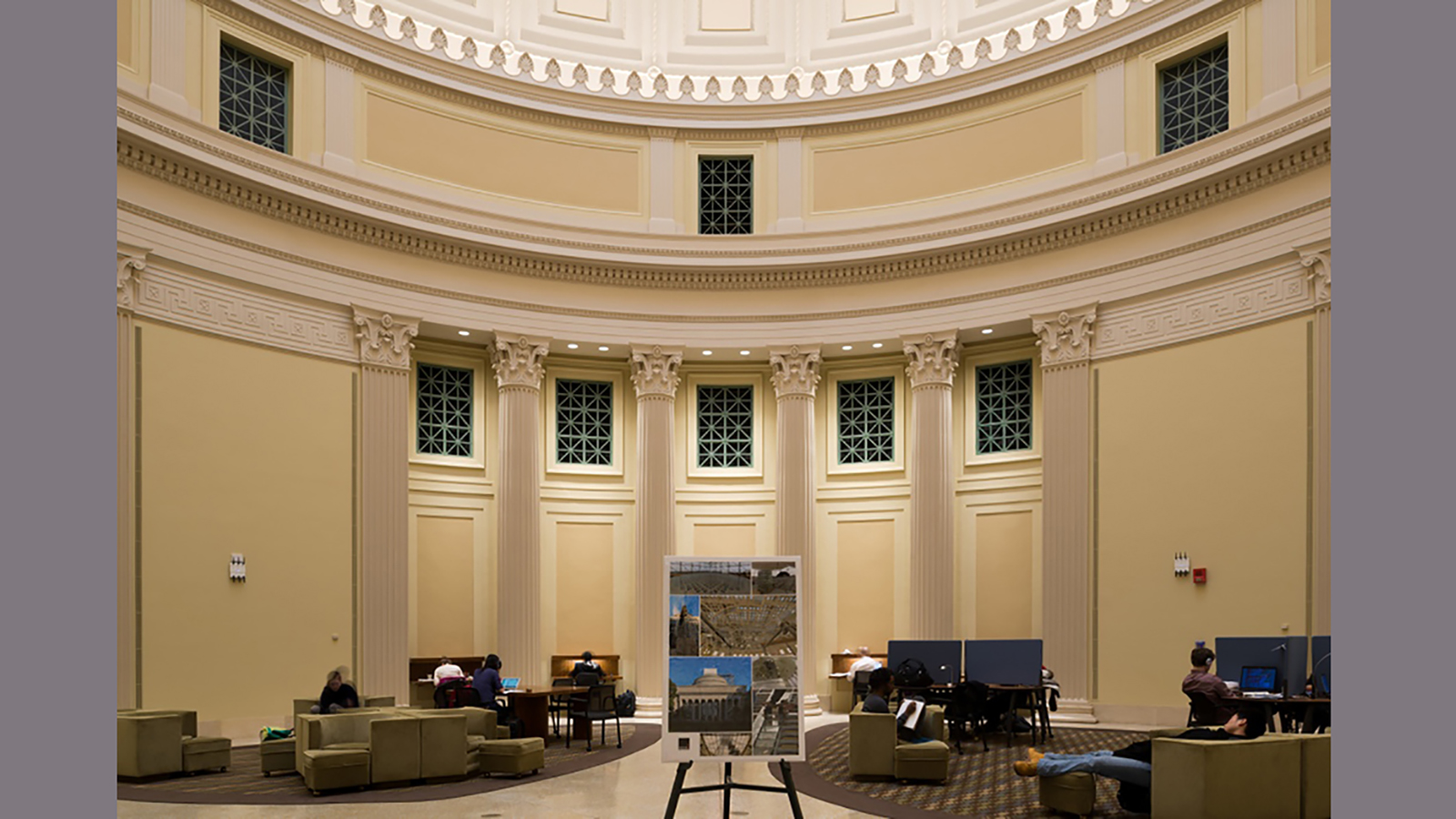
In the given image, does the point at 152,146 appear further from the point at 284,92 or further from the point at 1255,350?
→ the point at 1255,350

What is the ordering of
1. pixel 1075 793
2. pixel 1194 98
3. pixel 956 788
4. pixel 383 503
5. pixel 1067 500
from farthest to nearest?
1. pixel 1067 500
2. pixel 383 503
3. pixel 1194 98
4. pixel 956 788
5. pixel 1075 793

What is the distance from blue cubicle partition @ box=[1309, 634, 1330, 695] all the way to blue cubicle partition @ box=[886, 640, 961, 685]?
4439 mm

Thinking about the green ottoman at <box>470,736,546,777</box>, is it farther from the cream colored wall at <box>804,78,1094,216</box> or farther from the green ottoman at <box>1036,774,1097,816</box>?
the cream colored wall at <box>804,78,1094,216</box>

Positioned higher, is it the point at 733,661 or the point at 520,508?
the point at 520,508

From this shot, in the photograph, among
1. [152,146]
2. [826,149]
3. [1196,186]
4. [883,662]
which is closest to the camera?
[152,146]

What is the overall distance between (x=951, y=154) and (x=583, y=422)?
28.0 ft

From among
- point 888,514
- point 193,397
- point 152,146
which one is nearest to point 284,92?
point 152,146

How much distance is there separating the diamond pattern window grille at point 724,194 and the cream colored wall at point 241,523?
7.45 meters

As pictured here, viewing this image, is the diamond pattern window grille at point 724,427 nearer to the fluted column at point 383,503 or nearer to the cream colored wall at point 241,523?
the fluted column at point 383,503

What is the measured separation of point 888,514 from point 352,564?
976cm

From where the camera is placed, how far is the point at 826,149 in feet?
72.5

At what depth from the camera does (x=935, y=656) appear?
16.7m

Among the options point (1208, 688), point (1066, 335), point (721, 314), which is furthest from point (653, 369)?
point (1208, 688)

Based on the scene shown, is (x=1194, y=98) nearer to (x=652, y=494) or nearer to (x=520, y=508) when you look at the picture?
(x=652, y=494)
